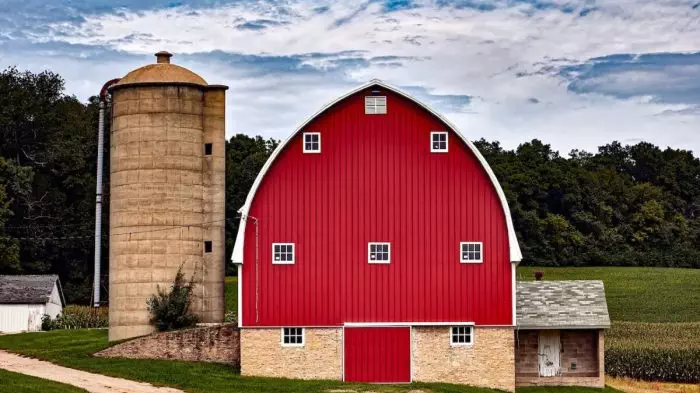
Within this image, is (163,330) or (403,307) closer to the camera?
(403,307)

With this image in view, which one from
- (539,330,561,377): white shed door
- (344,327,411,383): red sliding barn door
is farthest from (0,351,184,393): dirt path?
(539,330,561,377): white shed door

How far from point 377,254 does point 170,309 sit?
27.7 ft

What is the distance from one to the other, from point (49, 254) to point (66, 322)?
18460mm

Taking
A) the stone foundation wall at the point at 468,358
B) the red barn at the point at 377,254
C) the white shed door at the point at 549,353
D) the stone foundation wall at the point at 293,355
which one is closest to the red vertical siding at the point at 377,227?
the red barn at the point at 377,254

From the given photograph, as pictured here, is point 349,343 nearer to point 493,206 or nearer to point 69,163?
point 493,206

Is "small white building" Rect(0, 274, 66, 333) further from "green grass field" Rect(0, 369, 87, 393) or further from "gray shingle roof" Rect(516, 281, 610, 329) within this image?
"gray shingle roof" Rect(516, 281, 610, 329)

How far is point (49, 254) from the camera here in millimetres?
75125

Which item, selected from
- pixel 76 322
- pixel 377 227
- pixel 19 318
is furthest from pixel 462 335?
pixel 19 318

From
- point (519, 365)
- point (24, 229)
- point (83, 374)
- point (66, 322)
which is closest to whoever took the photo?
point (83, 374)

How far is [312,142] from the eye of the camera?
128 ft

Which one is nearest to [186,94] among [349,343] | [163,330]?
[163,330]

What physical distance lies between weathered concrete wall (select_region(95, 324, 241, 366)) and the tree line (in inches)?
867

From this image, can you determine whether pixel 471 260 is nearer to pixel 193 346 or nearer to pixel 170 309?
pixel 193 346

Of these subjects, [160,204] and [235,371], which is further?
[160,204]
